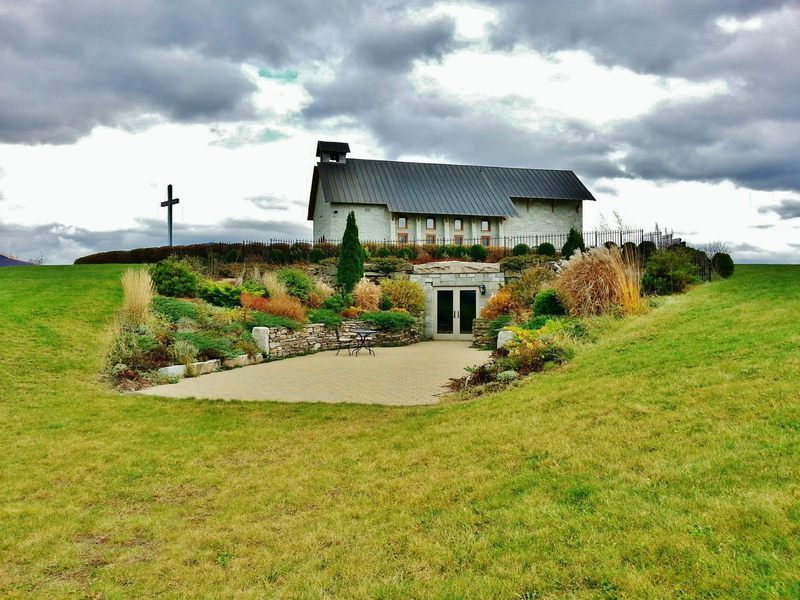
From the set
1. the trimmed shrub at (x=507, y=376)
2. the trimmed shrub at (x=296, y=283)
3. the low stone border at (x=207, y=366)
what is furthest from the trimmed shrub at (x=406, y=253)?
the trimmed shrub at (x=507, y=376)

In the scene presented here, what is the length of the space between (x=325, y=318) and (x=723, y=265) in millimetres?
11294

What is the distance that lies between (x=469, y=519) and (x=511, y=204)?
3203cm

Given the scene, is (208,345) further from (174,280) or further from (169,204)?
(169,204)

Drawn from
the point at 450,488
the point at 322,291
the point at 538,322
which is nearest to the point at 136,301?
the point at 322,291

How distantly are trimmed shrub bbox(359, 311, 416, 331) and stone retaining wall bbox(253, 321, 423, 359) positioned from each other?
141 mm

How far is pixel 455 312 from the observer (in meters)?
21.4

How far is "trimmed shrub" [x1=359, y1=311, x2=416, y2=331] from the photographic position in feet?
61.1

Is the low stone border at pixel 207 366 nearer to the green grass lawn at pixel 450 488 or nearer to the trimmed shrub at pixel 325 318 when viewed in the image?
the green grass lawn at pixel 450 488

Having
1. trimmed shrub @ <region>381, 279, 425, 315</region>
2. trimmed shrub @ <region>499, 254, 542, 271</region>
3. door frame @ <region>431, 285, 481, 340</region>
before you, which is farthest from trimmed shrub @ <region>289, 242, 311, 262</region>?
trimmed shrub @ <region>499, 254, 542, 271</region>

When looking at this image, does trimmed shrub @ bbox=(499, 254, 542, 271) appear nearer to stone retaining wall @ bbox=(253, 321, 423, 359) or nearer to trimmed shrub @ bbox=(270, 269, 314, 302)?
stone retaining wall @ bbox=(253, 321, 423, 359)

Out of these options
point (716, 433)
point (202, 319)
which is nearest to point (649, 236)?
point (202, 319)

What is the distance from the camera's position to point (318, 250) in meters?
24.9

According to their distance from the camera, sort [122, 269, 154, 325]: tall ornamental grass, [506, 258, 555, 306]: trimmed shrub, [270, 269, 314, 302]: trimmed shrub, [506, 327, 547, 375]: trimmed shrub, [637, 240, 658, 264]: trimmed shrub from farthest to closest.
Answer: [270, 269, 314, 302]: trimmed shrub
[506, 258, 555, 306]: trimmed shrub
[637, 240, 658, 264]: trimmed shrub
[122, 269, 154, 325]: tall ornamental grass
[506, 327, 547, 375]: trimmed shrub

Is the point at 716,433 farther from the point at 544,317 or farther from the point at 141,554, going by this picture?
the point at 544,317
